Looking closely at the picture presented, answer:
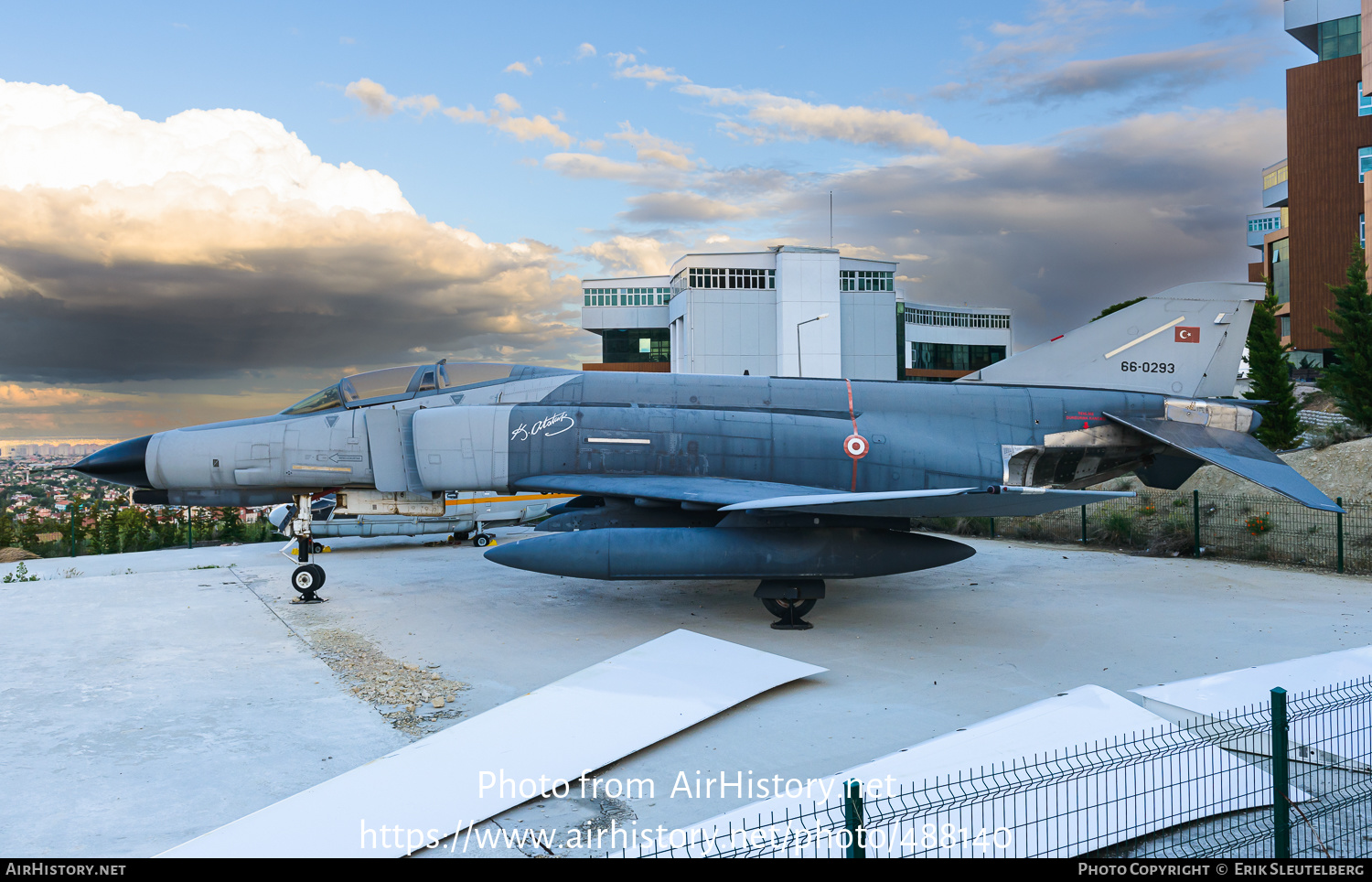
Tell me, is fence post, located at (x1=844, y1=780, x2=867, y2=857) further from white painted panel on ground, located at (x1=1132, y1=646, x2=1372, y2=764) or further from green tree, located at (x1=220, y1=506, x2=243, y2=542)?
green tree, located at (x1=220, y1=506, x2=243, y2=542)

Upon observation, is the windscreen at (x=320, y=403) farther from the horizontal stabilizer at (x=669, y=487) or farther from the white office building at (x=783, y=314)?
the white office building at (x=783, y=314)

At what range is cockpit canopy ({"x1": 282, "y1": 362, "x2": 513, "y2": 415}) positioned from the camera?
10.3 m

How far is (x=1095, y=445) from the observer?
36.0 ft

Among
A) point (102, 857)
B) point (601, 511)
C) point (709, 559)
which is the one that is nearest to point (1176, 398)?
point (709, 559)

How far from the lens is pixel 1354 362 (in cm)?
1995

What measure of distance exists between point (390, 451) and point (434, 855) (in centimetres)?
666

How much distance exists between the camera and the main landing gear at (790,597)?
29.6 feet

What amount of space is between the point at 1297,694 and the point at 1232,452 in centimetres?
575

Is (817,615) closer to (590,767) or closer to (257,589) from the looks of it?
(590,767)

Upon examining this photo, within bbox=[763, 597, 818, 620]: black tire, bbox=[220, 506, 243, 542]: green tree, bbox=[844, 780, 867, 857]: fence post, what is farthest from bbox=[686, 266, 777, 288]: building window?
bbox=[844, 780, 867, 857]: fence post

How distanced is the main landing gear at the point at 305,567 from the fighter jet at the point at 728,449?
4cm

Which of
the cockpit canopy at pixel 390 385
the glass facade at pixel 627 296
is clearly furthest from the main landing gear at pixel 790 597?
the glass facade at pixel 627 296

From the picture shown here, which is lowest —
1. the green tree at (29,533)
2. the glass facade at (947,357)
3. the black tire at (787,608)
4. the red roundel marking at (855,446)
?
the green tree at (29,533)
